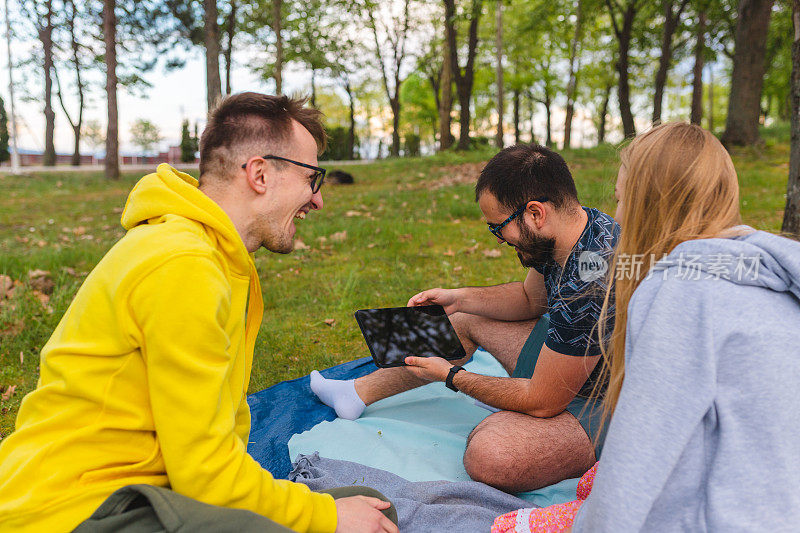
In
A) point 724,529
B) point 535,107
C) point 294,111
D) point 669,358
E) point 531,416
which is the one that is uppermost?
point 535,107

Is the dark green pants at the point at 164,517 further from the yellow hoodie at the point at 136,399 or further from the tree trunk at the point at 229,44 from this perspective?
the tree trunk at the point at 229,44

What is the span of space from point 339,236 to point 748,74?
37.3 ft

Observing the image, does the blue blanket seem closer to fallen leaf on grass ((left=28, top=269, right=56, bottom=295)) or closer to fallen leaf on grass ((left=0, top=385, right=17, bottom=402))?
fallen leaf on grass ((left=0, top=385, right=17, bottom=402))

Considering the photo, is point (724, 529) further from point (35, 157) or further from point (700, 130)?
point (35, 157)

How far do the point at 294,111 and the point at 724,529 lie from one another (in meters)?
2.03

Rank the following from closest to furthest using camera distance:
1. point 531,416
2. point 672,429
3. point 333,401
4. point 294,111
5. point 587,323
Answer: point 672,429 → point 294,111 → point 587,323 → point 531,416 → point 333,401

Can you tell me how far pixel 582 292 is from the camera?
8.57ft

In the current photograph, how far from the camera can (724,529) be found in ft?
4.56

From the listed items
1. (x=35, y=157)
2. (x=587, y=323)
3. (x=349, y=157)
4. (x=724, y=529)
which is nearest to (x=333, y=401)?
(x=587, y=323)


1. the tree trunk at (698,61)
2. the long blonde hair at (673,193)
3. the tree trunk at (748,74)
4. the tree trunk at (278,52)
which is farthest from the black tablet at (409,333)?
the tree trunk at (698,61)

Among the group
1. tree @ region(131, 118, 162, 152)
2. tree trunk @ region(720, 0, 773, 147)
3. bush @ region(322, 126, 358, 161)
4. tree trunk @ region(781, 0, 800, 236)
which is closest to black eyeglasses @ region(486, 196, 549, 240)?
tree trunk @ region(781, 0, 800, 236)

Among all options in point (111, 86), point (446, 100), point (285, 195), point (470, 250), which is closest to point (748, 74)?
point (446, 100)

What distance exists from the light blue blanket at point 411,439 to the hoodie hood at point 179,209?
1.70m

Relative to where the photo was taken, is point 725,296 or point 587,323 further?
point 587,323
